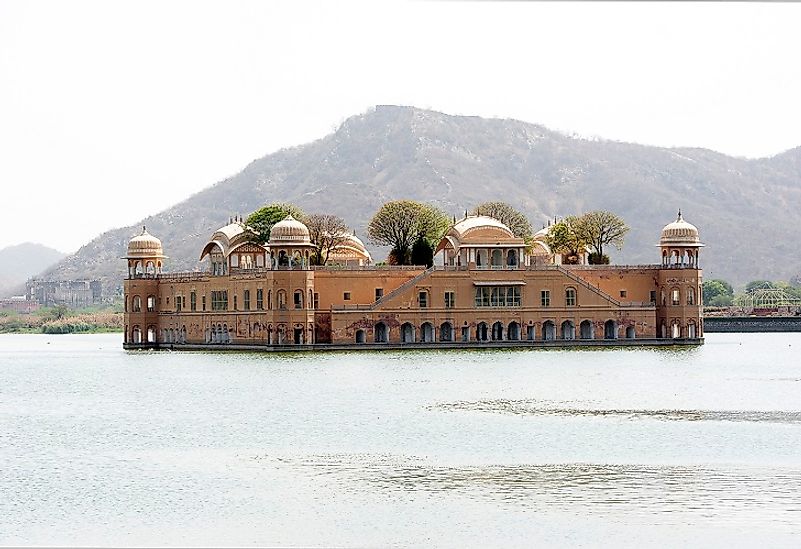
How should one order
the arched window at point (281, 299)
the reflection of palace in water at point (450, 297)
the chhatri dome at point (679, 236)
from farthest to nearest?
the chhatri dome at point (679, 236) < the reflection of palace in water at point (450, 297) < the arched window at point (281, 299)

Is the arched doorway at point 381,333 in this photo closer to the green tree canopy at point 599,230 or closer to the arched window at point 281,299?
the arched window at point 281,299

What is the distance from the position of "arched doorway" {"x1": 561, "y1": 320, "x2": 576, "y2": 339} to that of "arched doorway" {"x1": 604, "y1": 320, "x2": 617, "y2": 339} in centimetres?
176

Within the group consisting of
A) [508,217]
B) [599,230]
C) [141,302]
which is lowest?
[141,302]

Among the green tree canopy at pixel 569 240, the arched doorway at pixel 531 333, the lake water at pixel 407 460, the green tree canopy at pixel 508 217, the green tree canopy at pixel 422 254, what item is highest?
the green tree canopy at pixel 508 217

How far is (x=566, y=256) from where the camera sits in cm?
9688

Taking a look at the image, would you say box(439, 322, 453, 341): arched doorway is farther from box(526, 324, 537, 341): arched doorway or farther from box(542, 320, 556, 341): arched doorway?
box(542, 320, 556, 341): arched doorway

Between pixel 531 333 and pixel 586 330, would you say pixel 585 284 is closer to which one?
pixel 586 330

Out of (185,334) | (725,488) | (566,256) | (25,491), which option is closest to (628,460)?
(725,488)

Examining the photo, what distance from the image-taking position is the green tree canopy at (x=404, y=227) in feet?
305

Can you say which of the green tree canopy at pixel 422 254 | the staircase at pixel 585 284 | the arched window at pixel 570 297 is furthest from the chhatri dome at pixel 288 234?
the arched window at pixel 570 297

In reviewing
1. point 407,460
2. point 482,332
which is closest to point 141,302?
point 482,332

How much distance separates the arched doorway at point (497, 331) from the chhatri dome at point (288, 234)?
35.5ft

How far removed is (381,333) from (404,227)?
1297 centimetres

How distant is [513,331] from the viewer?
272 ft
